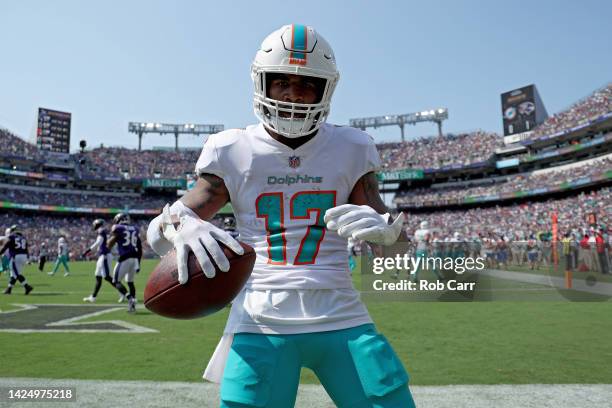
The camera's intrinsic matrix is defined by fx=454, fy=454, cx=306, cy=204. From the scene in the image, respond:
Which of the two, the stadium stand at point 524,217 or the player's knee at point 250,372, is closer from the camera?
the player's knee at point 250,372

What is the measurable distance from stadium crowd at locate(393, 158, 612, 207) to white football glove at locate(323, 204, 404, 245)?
40.4 metres

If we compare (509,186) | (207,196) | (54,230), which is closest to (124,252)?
(207,196)

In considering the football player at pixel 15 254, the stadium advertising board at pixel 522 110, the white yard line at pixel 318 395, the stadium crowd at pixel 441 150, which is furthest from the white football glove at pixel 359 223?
the stadium advertising board at pixel 522 110

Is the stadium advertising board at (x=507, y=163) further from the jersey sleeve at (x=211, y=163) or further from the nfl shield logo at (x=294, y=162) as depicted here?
the jersey sleeve at (x=211, y=163)

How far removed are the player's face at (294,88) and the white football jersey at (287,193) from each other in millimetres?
184

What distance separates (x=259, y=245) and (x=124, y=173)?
58212mm

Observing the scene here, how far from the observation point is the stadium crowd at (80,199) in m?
46.7

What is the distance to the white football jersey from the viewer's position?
1925 mm

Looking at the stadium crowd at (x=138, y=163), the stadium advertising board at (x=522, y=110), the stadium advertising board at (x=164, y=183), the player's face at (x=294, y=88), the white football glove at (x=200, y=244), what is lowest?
the white football glove at (x=200, y=244)

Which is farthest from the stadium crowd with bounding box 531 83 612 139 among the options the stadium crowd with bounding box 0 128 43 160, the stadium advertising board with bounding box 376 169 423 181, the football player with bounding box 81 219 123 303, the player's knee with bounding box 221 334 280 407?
the stadium crowd with bounding box 0 128 43 160

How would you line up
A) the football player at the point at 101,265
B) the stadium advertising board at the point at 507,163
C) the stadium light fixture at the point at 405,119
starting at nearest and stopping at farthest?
the football player at the point at 101,265
the stadium advertising board at the point at 507,163
the stadium light fixture at the point at 405,119

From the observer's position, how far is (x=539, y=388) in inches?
145

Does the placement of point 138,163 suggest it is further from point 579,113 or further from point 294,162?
point 294,162

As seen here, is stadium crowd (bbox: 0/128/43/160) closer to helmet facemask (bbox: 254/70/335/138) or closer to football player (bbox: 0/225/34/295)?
football player (bbox: 0/225/34/295)
